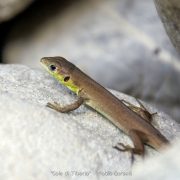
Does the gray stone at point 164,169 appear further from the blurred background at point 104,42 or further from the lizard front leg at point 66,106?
the blurred background at point 104,42

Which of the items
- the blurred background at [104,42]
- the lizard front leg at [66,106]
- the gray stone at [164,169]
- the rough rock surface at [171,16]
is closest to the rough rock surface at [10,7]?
the blurred background at [104,42]

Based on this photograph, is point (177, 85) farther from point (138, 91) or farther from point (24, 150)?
point (24, 150)

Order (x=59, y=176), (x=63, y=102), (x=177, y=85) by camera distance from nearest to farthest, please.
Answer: (x=59, y=176)
(x=63, y=102)
(x=177, y=85)

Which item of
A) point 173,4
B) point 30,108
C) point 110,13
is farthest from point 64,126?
point 110,13

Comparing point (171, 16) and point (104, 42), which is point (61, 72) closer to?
point (171, 16)

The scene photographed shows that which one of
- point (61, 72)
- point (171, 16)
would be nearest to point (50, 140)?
point (61, 72)
